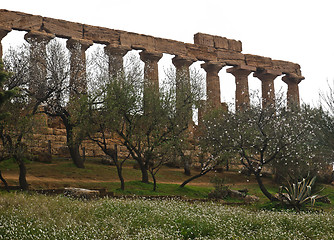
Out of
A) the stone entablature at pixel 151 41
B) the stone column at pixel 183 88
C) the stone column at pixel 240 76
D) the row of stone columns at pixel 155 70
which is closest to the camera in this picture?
the stone column at pixel 183 88

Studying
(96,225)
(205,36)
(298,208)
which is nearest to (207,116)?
(205,36)

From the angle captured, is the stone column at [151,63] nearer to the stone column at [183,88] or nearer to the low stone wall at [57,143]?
the stone column at [183,88]

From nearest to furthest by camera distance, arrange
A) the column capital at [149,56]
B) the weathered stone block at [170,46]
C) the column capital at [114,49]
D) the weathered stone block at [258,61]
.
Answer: the column capital at [114,49] → the column capital at [149,56] → the weathered stone block at [170,46] → the weathered stone block at [258,61]

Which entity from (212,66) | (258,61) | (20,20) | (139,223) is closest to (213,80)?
(212,66)

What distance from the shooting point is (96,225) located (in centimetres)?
1272

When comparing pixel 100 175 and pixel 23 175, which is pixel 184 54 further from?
pixel 23 175

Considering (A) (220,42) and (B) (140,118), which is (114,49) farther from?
(A) (220,42)

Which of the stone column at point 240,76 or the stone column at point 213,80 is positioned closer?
the stone column at point 213,80

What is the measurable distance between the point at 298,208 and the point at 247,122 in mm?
8695

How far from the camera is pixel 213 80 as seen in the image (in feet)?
139

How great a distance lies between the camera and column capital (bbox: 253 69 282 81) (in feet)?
150

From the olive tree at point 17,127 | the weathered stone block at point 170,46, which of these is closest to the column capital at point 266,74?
the weathered stone block at point 170,46

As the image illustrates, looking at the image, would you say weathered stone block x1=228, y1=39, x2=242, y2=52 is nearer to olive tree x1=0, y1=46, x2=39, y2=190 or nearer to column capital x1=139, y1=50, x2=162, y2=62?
column capital x1=139, y1=50, x2=162, y2=62

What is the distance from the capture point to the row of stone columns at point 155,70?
32719mm
